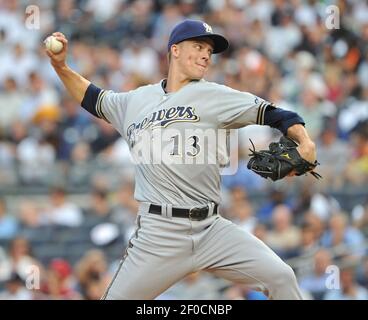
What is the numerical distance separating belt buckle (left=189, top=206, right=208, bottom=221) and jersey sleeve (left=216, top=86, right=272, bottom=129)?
1.54ft

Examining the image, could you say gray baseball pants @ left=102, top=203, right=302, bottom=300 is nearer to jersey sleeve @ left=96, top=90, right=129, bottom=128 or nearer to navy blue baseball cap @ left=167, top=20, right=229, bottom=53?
jersey sleeve @ left=96, top=90, right=129, bottom=128

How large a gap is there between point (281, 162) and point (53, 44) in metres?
1.57

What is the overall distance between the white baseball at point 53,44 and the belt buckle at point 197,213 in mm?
1292

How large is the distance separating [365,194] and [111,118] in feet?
16.3

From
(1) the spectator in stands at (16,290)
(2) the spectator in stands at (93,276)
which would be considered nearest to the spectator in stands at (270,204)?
(2) the spectator in stands at (93,276)

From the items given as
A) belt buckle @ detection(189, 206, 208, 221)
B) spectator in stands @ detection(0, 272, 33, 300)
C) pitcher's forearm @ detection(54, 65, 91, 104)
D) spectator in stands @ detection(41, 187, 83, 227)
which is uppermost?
pitcher's forearm @ detection(54, 65, 91, 104)

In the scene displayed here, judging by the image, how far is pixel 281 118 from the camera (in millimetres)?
5227

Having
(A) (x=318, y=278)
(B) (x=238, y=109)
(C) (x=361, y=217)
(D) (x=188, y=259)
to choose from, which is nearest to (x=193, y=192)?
(D) (x=188, y=259)

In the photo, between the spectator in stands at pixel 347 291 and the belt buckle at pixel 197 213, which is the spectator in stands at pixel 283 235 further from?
the belt buckle at pixel 197 213

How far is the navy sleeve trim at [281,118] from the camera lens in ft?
17.0

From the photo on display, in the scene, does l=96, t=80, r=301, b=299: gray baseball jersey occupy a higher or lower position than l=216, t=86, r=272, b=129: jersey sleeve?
lower

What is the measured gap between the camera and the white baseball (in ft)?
19.2
